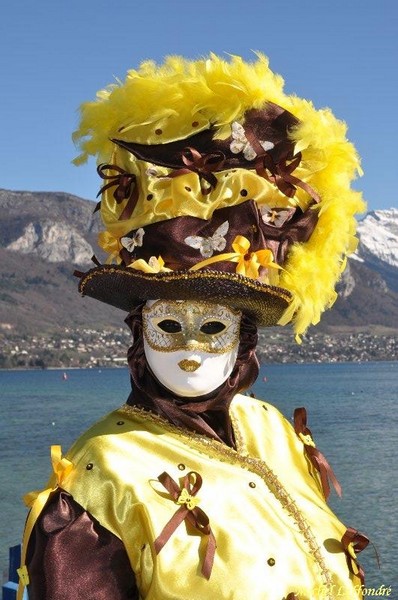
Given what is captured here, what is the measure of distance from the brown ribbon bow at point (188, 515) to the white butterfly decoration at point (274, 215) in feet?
3.43

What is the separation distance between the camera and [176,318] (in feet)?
12.7

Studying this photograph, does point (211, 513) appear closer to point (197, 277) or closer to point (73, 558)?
point (73, 558)

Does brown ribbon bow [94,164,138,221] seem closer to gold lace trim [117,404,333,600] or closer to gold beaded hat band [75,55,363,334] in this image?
gold beaded hat band [75,55,363,334]

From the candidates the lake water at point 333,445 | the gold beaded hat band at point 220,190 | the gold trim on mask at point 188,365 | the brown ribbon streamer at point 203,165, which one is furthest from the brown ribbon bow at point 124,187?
the lake water at point 333,445

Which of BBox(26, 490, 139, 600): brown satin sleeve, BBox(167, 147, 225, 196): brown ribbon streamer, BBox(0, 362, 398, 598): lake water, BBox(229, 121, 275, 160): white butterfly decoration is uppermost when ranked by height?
BBox(229, 121, 275, 160): white butterfly decoration

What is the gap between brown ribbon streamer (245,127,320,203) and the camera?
3.94 metres

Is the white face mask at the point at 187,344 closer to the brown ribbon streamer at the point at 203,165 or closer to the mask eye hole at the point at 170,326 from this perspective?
the mask eye hole at the point at 170,326

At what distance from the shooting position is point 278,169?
3.95 meters

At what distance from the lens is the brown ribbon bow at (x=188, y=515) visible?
3.46 meters

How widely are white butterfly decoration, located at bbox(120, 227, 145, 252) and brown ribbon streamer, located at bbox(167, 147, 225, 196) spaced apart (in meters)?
0.25

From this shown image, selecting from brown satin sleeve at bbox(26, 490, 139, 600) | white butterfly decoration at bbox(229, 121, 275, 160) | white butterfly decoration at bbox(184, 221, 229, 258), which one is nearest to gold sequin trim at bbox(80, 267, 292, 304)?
white butterfly decoration at bbox(184, 221, 229, 258)

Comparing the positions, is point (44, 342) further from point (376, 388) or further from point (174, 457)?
point (174, 457)

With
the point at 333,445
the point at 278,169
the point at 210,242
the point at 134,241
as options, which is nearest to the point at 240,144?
the point at 278,169

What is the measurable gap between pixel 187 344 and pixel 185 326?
8 centimetres
